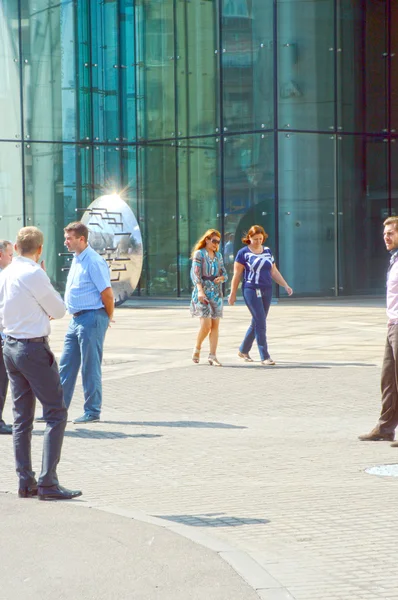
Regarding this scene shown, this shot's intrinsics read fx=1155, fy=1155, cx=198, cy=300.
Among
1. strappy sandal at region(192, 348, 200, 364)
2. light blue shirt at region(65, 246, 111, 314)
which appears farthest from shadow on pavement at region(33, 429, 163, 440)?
strappy sandal at region(192, 348, 200, 364)

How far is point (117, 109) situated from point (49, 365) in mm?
25514

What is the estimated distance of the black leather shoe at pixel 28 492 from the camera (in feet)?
23.9

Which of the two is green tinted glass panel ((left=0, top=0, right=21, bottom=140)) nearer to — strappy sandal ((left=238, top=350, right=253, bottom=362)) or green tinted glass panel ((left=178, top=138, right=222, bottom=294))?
green tinted glass panel ((left=178, top=138, right=222, bottom=294))

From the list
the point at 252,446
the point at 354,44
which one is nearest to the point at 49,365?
the point at 252,446

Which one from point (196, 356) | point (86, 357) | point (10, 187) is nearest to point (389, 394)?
point (86, 357)

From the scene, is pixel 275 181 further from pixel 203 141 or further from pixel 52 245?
pixel 52 245

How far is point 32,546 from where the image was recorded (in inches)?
231

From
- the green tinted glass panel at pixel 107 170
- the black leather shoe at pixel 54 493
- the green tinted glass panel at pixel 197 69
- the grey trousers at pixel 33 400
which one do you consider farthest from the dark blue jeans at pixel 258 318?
the green tinted glass panel at pixel 107 170

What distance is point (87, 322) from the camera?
414 inches

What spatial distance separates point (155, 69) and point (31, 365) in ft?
81.5

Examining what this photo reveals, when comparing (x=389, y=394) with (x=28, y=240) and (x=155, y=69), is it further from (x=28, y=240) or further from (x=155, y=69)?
(x=155, y=69)

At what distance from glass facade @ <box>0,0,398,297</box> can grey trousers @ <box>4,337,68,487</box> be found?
21.3 meters

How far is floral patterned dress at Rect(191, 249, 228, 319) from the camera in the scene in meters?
14.8

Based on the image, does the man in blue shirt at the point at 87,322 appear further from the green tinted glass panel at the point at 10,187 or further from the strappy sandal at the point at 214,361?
the green tinted glass panel at the point at 10,187
